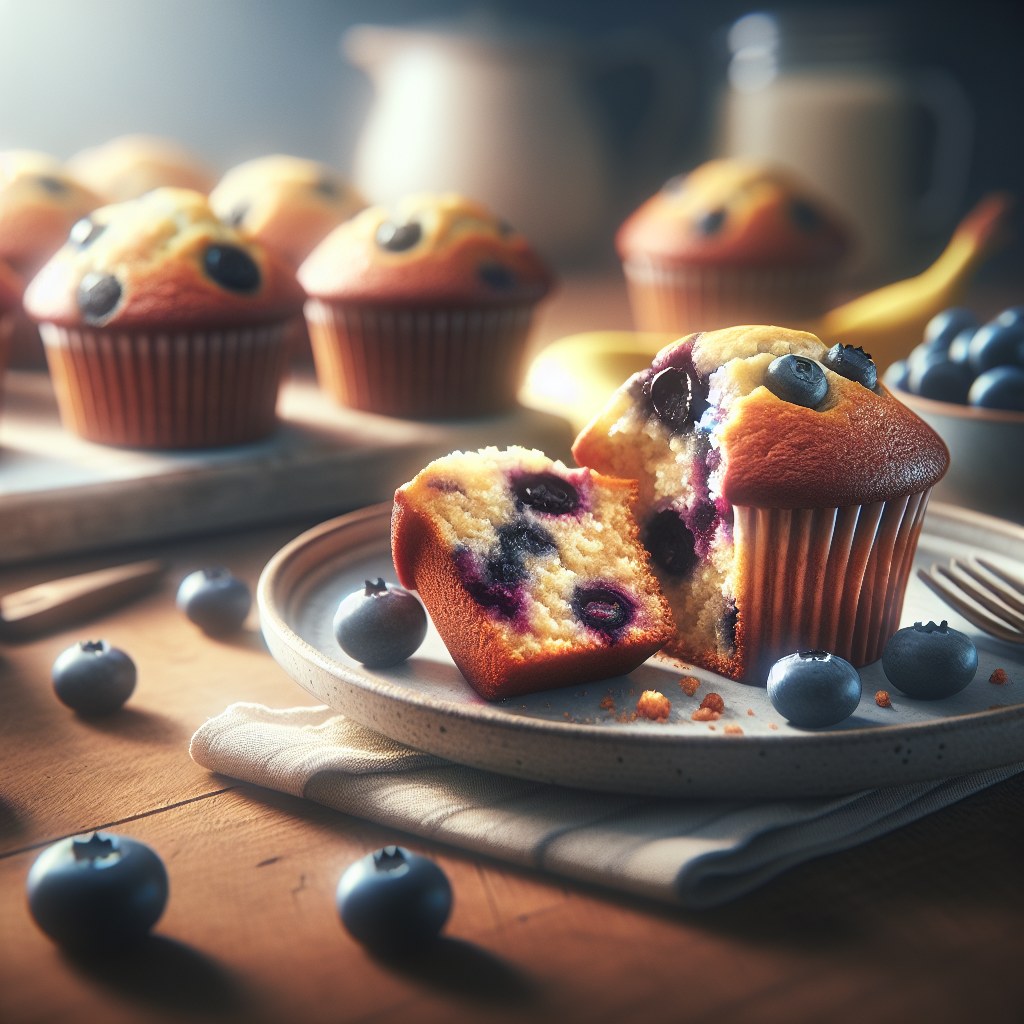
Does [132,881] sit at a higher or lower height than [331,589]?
higher

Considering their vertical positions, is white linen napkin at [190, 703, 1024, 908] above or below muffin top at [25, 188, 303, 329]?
below

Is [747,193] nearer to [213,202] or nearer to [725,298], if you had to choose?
[725,298]

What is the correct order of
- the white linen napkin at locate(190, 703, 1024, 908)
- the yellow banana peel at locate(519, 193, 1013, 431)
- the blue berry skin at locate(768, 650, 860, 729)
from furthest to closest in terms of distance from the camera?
the yellow banana peel at locate(519, 193, 1013, 431) < the blue berry skin at locate(768, 650, 860, 729) < the white linen napkin at locate(190, 703, 1024, 908)

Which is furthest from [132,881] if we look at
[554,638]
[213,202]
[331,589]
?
[213,202]

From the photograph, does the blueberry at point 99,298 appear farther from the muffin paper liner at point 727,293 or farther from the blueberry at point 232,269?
the muffin paper liner at point 727,293

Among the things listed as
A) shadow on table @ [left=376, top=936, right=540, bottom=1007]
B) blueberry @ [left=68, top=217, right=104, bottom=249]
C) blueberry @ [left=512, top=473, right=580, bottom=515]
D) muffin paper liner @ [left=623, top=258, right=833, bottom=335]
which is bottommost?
muffin paper liner @ [left=623, top=258, right=833, bottom=335]

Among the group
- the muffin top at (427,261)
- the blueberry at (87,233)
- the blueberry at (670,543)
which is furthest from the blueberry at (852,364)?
the blueberry at (87,233)

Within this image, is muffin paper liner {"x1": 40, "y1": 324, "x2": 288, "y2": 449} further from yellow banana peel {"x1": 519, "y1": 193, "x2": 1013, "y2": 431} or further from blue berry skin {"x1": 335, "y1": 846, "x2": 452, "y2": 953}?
blue berry skin {"x1": 335, "y1": 846, "x2": 452, "y2": 953}

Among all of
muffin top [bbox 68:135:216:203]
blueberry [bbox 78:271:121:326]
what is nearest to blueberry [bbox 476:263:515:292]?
blueberry [bbox 78:271:121:326]
